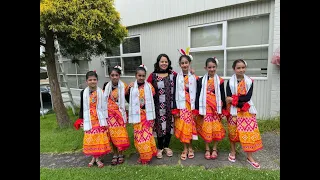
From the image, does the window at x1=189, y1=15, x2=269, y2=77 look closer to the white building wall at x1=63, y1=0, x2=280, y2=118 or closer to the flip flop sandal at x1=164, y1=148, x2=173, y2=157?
the white building wall at x1=63, y1=0, x2=280, y2=118

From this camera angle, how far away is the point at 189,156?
3652mm

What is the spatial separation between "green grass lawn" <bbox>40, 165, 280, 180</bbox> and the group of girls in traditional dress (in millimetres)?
254

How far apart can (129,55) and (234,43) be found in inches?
143

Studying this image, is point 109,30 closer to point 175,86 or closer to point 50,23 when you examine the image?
point 50,23

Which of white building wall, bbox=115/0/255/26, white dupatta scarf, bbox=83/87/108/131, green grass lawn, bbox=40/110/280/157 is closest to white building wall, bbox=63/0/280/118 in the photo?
white building wall, bbox=115/0/255/26

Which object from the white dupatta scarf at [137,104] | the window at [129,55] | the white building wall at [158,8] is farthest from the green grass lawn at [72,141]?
the white building wall at [158,8]

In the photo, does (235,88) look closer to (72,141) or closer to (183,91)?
(183,91)

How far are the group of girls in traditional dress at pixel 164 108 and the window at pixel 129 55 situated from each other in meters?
4.02

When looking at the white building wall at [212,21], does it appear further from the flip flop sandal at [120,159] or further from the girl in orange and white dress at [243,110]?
the flip flop sandal at [120,159]

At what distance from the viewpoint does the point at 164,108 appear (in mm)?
3574

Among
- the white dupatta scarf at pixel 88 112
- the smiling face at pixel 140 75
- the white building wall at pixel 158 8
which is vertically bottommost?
the white dupatta scarf at pixel 88 112

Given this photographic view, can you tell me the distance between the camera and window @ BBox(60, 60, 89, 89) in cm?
Answer: 927

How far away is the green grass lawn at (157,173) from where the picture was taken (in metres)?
2.95

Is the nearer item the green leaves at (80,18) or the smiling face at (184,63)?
the smiling face at (184,63)
